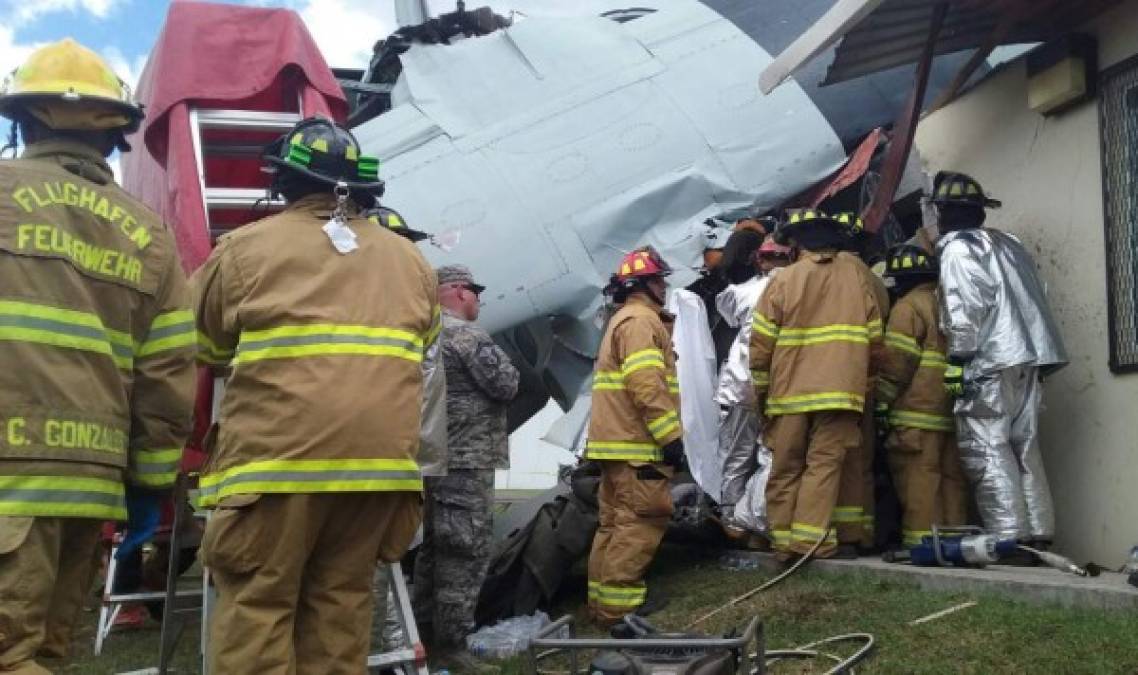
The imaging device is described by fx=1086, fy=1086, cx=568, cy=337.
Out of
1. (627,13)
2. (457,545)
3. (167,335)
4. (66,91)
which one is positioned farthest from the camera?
(627,13)

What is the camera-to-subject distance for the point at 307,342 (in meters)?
2.98

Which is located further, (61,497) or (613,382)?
(613,382)

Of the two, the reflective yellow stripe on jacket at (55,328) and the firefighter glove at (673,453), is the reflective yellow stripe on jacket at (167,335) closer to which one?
the reflective yellow stripe on jacket at (55,328)

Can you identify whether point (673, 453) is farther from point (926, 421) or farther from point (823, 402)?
point (926, 421)

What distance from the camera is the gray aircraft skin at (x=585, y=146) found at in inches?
272

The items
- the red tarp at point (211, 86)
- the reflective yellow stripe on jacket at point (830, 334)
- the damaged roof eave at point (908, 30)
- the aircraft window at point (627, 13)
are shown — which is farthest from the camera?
the aircraft window at point (627, 13)

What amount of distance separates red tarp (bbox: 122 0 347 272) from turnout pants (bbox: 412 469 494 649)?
1578 mm

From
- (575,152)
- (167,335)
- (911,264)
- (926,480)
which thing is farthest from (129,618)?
(911,264)

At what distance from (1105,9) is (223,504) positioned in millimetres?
5190

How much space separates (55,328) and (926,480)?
4.48 meters

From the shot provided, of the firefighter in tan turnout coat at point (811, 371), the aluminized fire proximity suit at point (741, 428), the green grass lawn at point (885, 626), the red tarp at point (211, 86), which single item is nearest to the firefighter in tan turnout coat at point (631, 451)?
the green grass lawn at point (885, 626)

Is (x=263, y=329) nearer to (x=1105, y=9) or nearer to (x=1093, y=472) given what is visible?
(x=1093, y=472)

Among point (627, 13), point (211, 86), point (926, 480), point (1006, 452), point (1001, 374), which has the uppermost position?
point (627, 13)

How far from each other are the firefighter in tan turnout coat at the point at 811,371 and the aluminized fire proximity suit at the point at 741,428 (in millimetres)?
263
